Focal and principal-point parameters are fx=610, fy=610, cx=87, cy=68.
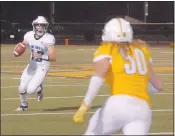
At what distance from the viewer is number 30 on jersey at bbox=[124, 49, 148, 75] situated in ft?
19.3

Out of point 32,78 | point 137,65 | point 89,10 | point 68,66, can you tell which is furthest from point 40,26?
point 89,10

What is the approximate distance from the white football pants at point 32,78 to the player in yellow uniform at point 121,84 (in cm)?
504

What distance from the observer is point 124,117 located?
5695 millimetres

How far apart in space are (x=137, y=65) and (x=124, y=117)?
22.2 inches

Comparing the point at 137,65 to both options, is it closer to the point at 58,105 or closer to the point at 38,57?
the point at 38,57

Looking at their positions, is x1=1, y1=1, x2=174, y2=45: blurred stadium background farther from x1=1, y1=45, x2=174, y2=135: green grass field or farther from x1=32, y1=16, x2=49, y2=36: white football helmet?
x1=32, y1=16, x2=49, y2=36: white football helmet

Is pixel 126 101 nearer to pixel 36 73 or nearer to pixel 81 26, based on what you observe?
pixel 36 73

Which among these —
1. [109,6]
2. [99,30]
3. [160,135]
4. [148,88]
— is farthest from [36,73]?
[109,6]

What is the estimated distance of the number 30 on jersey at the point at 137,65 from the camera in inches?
231

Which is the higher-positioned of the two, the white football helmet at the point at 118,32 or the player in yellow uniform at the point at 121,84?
the white football helmet at the point at 118,32

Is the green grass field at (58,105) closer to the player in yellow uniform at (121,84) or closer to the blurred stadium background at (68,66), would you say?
the blurred stadium background at (68,66)

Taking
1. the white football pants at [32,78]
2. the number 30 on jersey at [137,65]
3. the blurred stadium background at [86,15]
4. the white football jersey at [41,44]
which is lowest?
the blurred stadium background at [86,15]

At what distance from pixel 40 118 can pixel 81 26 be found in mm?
35600

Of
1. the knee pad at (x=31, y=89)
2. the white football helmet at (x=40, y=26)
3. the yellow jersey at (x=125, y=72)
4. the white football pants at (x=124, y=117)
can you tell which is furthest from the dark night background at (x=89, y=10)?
the white football pants at (x=124, y=117)
